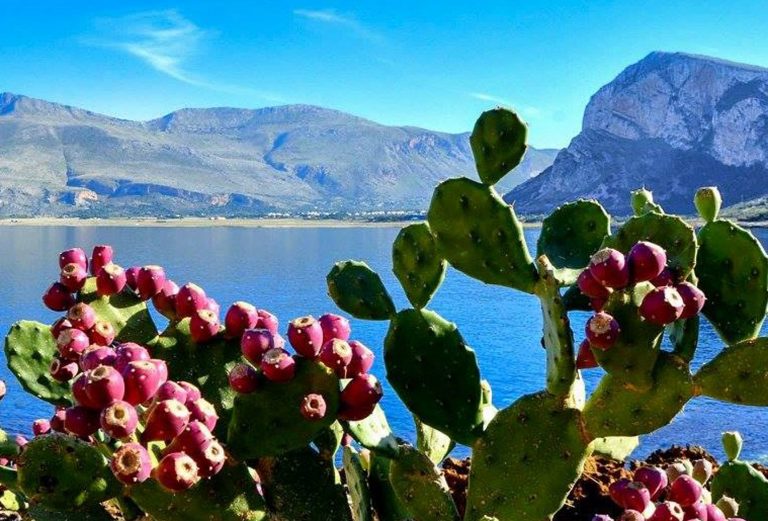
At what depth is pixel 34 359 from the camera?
3279mm

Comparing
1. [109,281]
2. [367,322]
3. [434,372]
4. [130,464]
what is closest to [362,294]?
[434,372]

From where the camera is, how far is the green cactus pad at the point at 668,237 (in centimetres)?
246

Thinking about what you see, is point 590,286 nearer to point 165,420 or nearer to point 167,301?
point 165,420

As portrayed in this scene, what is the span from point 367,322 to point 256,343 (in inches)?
1327

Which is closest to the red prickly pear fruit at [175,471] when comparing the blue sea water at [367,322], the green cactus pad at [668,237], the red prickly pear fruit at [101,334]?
the red prickly pear fruit at [101,334]

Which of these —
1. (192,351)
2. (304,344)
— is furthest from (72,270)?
(304,344)

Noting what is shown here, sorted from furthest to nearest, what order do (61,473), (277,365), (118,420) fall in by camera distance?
1. (277,365)
2. (61,473)
3. (118,420)

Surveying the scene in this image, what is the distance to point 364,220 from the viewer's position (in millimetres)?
183500

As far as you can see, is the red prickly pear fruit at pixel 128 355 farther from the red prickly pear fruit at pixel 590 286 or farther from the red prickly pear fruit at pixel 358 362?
the red prickly pear fruit at pixel 590 286

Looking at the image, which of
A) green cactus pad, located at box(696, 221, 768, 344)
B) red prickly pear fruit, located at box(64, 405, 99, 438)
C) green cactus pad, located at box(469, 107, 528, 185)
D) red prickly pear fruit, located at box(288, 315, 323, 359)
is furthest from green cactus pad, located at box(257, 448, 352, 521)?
green cactus pad, located at box(696, 221, 768, 344)

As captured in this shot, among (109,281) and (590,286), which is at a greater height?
(590,286)

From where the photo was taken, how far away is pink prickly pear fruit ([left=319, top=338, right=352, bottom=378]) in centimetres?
231

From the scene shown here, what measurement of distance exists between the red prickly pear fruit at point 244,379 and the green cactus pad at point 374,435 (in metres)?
0.41

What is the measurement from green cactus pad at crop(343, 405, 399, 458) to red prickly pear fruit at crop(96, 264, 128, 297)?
874mm
